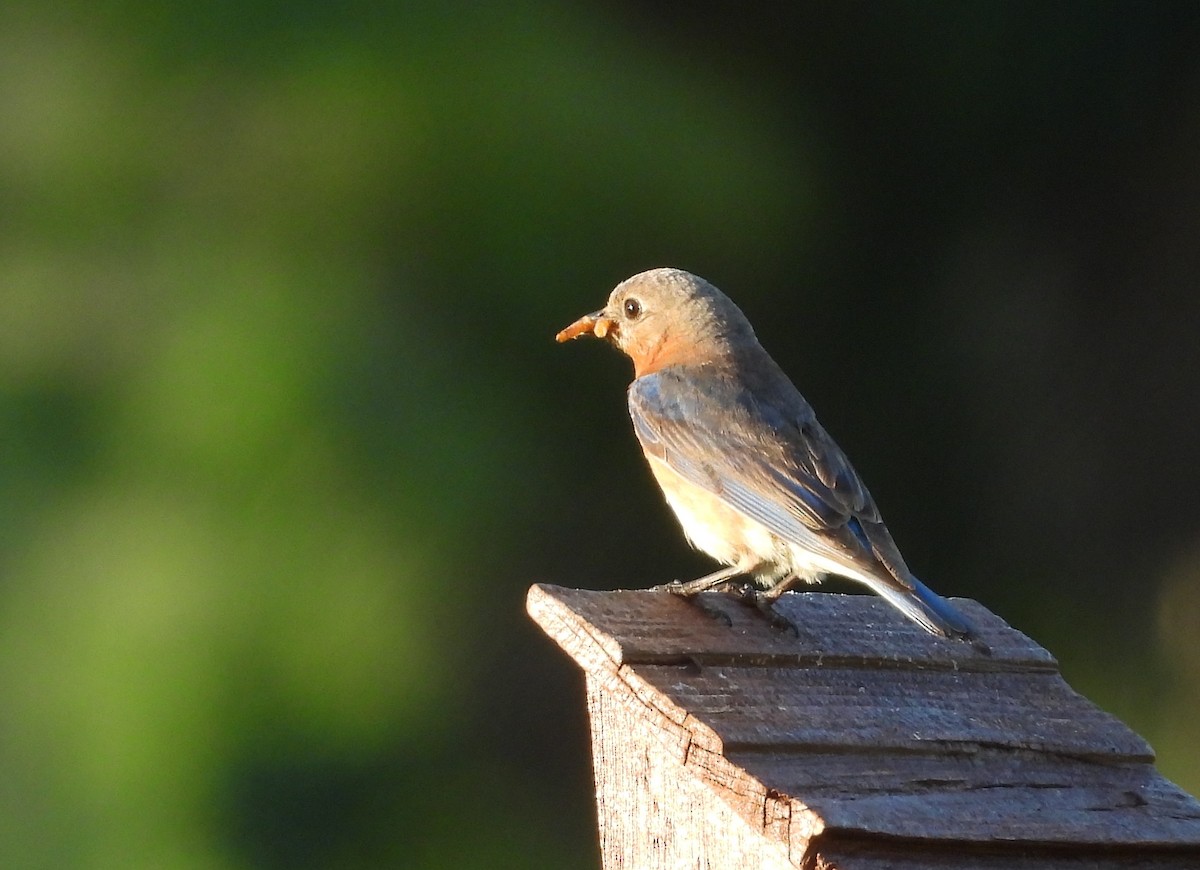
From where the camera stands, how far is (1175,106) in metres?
8.32

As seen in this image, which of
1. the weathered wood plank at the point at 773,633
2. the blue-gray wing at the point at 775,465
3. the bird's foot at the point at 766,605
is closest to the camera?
the weathered wood plank at the point at 773,633

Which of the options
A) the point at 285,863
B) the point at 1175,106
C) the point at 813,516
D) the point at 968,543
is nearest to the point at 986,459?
the point at 968,543

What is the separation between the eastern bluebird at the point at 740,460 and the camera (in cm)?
381

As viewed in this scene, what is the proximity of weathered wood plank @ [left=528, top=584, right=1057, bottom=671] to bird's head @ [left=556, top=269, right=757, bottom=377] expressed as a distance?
1.08 meters

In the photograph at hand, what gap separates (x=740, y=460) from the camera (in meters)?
4.25

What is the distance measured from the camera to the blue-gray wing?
3715 mm

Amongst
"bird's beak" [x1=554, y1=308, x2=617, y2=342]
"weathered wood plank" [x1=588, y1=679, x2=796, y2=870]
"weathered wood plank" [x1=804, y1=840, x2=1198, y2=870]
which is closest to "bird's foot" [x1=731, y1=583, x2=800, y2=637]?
"weathered wood plank" [x1=588, y1=679, x2=796, y2=870]

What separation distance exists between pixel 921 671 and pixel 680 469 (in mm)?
972

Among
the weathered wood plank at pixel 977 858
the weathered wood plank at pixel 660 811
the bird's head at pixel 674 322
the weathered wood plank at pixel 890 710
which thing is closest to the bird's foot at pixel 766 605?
the weathered wood plank at pixel 890 710

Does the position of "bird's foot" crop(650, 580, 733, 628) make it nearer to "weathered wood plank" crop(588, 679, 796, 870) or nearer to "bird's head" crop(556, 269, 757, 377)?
"weathered wood plank" crop(588, 679, 796, 870)

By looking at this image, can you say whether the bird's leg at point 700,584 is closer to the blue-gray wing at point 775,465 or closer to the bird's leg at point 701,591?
the bird's leg at point 701,591

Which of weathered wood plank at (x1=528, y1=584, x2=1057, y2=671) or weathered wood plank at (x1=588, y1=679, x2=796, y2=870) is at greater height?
weathered wood plank at (x1=528, y1=584, x2=1057, y2=671)

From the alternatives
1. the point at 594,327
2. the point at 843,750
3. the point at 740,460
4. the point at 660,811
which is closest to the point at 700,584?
the point at 740,460

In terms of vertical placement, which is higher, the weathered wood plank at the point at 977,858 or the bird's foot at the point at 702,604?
the bird's foot at the point at 702,604
